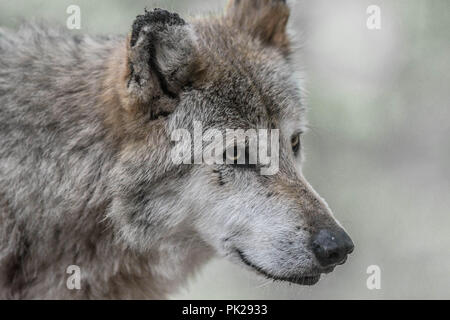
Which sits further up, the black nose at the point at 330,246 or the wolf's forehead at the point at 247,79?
the wolf's forehead at the point at 247,79

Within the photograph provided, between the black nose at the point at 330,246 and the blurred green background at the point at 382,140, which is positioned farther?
the blurred green background at the point at 382,140

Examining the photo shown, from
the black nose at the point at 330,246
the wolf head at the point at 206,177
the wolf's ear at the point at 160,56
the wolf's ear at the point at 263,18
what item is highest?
the wolf's ear at the point at 263,18

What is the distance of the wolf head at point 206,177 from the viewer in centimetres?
418

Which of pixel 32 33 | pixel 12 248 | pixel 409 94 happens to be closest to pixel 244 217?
pixel 12 248

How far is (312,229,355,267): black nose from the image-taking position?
405cm

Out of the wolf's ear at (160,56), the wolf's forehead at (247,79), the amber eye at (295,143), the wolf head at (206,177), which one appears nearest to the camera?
the wolf's ear at (160,56)

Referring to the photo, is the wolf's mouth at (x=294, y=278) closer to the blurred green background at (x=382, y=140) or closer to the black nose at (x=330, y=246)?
the black nose at (x=330, y=246)

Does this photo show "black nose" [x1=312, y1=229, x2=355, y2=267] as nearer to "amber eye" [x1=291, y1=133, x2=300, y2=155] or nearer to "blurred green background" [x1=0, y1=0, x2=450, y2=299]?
"amber eye" [x1=291, y1=133, x2=300, y2=155]

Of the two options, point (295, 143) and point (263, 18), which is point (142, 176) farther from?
point (263, 18)

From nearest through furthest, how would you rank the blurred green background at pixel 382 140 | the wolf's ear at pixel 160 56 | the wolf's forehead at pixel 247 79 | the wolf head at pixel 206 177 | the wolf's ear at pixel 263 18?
the wolf's ear at pixel 160 56 → the wolf head at pixel 206 177 → the wolf's forehead at pixel 247 79 → the wolf's ear at pixel 263 18 → the blurred green background at pixel 382 140

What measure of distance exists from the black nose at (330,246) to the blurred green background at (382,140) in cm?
508

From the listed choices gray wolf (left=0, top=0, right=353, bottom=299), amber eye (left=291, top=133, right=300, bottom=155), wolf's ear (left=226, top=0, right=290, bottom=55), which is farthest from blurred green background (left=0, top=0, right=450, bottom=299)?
gray wolf (left=0, top=0, right=353, bottom=299)

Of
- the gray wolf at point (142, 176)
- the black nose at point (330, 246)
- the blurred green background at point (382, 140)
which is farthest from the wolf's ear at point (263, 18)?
the blurred green background at point (382, 140)
